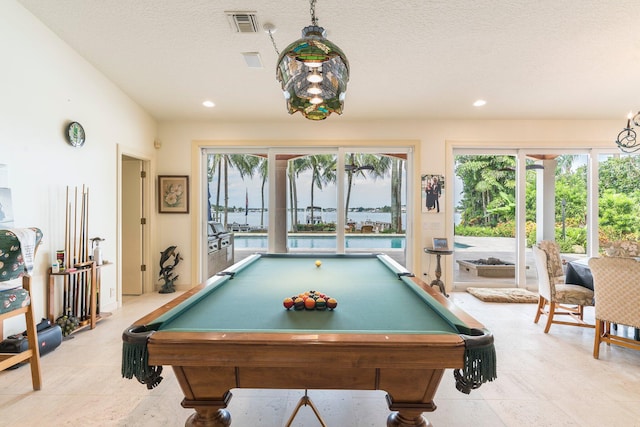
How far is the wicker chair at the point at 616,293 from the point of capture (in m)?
2.30

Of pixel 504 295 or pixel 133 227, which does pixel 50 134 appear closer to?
pixel 133 227

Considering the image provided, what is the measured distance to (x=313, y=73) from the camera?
1522 millimetres

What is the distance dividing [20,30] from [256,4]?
1.90 m

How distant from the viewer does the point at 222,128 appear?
4746mm

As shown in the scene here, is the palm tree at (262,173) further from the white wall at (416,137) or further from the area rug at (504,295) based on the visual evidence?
the area rug at (504,295)

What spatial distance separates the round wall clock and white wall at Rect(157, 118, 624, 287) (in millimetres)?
1649

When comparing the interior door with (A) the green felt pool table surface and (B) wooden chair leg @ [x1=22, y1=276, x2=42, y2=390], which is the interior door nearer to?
(B) wooden chair leg @ [x1=22, y1=276, x2=42, y2=390]

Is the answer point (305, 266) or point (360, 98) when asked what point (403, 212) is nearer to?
point (360, 98)

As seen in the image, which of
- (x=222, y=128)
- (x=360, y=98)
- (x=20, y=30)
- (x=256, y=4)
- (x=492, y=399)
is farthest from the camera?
(x=222, y=128)

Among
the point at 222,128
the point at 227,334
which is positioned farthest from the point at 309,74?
the point at 222,128

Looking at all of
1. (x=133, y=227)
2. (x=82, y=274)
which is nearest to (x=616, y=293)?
(x=82, y=274)

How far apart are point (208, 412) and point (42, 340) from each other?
7.03ft

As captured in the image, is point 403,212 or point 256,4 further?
point 403,212

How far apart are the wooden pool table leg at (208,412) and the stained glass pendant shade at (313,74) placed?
1.47 metres
